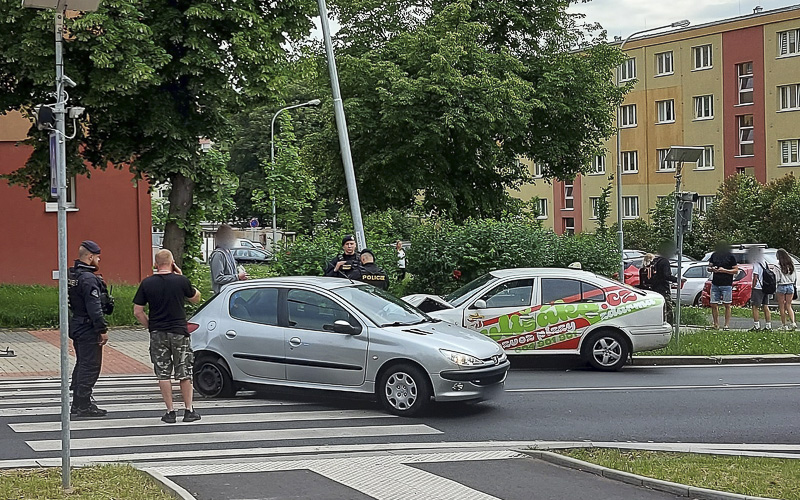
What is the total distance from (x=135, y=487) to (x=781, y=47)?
53962 millimetres

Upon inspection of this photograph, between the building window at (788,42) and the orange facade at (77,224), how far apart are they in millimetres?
38542

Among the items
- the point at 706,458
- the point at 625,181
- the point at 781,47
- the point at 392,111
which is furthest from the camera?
the point at 625,181

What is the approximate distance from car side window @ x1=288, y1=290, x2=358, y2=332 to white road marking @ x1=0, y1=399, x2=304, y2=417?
1035mm

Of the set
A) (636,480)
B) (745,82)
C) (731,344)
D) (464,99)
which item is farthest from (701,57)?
(636,480)

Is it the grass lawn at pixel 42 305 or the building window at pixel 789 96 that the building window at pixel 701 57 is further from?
the grass lawn at pixel 42 305

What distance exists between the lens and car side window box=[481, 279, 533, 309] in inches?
613

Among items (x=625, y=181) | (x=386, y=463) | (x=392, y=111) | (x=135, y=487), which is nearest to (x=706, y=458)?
(x=386, y=463)

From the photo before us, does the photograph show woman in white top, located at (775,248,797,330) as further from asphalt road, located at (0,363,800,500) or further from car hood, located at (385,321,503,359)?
car hood, located at (385,321,503,359)

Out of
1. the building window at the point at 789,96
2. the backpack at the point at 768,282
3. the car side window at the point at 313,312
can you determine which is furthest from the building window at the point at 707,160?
the car side window at the point at 313,312

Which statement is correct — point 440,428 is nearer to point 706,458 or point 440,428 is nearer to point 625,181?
point 706,458

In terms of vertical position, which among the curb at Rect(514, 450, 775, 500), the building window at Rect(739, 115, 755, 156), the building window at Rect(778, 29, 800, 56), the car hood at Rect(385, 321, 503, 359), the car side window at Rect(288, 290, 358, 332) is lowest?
the curb at Rect(514, 450, 775, 500)

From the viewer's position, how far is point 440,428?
34.6 feet

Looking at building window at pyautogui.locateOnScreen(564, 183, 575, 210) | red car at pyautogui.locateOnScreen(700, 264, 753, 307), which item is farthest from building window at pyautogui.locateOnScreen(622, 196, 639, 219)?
red car at pyautogui.locateOnScreen(700, 264, 753, 307)

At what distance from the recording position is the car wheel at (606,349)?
15.4m
